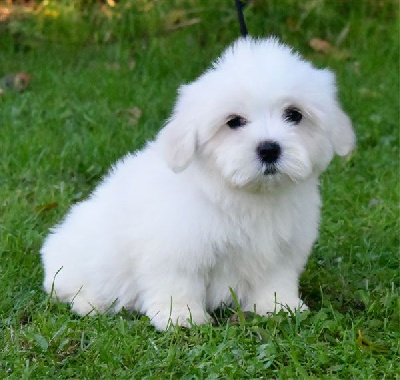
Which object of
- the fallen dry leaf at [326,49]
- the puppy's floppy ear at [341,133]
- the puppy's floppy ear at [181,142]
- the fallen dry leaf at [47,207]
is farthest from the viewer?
the fallen dry leaf at [326,49]

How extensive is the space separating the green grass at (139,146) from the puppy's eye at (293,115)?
31.6 inches

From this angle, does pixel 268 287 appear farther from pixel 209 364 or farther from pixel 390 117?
pixel 390 117

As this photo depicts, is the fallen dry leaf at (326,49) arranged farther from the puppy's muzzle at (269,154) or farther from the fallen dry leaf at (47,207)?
the puppy's muzzle at (269,154)

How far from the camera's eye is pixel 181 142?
355 cm

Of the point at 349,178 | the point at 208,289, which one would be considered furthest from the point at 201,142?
the point at 349,178

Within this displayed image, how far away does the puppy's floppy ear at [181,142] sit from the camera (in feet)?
11.6

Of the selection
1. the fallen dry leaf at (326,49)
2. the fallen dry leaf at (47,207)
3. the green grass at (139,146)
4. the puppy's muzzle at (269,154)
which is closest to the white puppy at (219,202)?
the puppy's muzzle at (269,154)

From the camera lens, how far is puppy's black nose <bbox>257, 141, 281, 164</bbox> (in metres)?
3.44

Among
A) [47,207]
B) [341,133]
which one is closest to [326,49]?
[47,207]

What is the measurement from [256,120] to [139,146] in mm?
2588

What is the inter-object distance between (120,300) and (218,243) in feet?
2.05

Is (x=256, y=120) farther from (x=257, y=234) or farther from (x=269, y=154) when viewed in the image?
(x=257, y=234)

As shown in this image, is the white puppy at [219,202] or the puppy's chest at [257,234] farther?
the puppy's chest at [257,234]

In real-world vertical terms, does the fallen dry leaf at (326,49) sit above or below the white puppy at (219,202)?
above
